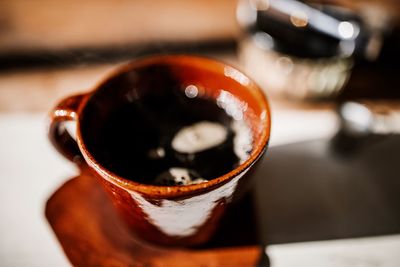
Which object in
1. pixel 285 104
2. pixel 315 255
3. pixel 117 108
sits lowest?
pixel 315 255

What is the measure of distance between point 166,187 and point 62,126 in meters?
0.23

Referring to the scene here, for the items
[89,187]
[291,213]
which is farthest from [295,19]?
[89,187]

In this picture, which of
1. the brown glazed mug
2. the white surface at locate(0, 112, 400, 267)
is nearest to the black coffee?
the brown glazed mug

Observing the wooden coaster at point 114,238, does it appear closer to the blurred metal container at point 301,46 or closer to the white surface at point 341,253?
the white surface at point 341,253

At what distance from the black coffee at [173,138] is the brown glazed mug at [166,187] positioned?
22 mm

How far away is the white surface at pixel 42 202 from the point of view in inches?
21.6

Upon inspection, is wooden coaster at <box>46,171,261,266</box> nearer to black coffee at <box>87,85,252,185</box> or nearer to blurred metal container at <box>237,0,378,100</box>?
black coffee at <box>87,85,252,185</box>

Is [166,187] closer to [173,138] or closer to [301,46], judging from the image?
[173,138]

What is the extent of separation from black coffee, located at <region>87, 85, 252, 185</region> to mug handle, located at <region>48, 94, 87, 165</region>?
1.9 inches

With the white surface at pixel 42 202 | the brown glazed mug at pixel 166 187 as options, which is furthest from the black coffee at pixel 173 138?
the white surface at pixel 42 202

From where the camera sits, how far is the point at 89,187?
62 cm

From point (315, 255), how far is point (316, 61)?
370 mm

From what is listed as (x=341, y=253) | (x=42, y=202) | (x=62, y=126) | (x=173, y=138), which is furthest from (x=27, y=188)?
(x=341, y=253)

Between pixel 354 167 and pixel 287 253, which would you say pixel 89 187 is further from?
pixel 354 167
